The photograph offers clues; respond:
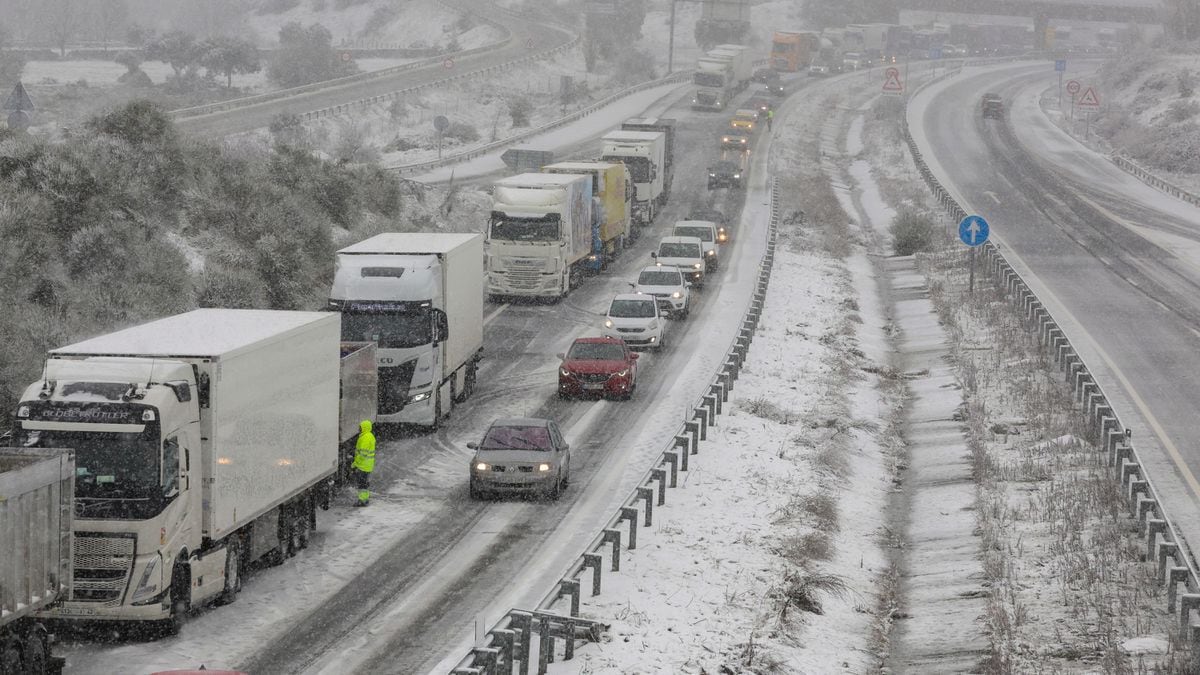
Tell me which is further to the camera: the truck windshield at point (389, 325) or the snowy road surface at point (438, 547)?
the truck windshield at point (389, 325)

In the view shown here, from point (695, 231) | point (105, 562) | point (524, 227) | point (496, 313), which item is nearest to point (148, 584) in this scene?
point (105, 562)

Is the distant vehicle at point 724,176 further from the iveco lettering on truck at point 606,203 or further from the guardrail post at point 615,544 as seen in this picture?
the guardrail post at point 615,544

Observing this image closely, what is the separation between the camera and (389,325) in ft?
96.4

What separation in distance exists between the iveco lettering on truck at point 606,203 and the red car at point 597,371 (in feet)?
55.7

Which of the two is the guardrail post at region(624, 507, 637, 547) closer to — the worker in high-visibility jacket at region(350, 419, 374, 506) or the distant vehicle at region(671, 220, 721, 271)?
the worker in high-visibility jacket at region(350, 419, 374, 506)

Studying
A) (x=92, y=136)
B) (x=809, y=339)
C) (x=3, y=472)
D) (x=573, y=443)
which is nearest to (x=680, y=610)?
(x=3, y=472)

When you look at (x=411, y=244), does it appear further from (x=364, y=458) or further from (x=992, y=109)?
(x=992, y=109)

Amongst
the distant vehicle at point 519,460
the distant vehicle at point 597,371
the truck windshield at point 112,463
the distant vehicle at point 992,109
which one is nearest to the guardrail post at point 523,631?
the truck windshield at point 112,463

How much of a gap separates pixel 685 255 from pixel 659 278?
233 inches

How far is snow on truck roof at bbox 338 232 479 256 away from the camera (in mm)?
30406

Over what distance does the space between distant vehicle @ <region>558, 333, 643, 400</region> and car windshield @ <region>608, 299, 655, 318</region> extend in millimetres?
5299

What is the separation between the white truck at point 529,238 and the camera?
4447 cm

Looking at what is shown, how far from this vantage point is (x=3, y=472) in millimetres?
14938

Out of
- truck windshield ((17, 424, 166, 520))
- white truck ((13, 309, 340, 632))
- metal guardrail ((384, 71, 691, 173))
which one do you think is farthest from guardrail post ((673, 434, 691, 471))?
metal guardrail ((384, 71, 691, 173))
